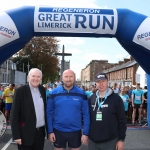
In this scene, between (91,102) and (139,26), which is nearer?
(91,102)

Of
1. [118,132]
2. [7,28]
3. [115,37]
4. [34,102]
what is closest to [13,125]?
[34,102]

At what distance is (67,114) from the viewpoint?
11.0 feet

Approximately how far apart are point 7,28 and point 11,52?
62 centimetres

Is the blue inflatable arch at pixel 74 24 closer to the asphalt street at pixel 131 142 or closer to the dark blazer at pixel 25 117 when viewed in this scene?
the dark blazer at pixel 25 117

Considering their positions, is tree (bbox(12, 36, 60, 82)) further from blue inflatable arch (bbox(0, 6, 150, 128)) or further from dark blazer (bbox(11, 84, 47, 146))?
dark blazer (bbox(11, 84, 47, 146))

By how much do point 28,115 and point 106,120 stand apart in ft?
3.67

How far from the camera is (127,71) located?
44750mm

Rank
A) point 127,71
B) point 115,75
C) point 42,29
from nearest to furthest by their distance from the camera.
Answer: point 42,29 → point 127,71 → point 115,75

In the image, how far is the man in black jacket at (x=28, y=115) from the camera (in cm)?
328

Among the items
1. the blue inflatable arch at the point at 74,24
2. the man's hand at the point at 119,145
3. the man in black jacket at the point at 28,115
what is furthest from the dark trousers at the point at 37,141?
the blue inflatable arch at the point at 74,24

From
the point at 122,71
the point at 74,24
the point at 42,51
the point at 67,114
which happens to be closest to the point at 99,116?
the point at 67,114

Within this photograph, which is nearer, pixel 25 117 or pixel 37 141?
pixel 25 117

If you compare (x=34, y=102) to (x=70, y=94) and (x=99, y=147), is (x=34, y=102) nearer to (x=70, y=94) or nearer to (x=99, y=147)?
(x=70, y=94)

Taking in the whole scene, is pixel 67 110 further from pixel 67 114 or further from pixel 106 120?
pixel 106 120
